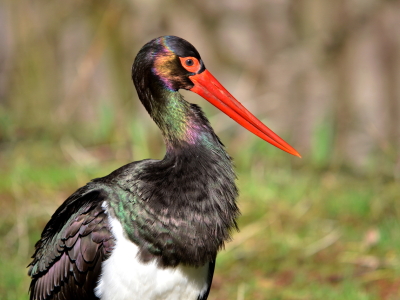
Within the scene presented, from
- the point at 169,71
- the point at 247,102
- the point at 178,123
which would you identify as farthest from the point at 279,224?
the point at 169,71

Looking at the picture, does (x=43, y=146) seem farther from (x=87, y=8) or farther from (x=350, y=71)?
(x=350, y=71)

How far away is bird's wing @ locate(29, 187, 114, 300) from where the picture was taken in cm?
271

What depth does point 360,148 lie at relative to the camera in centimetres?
629

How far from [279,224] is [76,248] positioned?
2295mm

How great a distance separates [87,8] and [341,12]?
8.78ft

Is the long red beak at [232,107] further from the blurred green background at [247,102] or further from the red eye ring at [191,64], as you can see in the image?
the blurred green background at [247,102]

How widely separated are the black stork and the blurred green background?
5.89ft

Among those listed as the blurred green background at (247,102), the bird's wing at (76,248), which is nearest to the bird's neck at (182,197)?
the bird's wing at (76,248)

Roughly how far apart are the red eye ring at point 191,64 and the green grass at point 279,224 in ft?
4.97

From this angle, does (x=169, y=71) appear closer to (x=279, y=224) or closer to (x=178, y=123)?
(x=178, y=123)

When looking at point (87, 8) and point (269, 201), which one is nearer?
point (269, 201)

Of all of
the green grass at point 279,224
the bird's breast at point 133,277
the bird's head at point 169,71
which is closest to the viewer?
the bird's breast at point 133,277

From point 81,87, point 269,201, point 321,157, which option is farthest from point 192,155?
point 81,87

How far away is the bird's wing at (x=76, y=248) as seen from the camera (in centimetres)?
271
